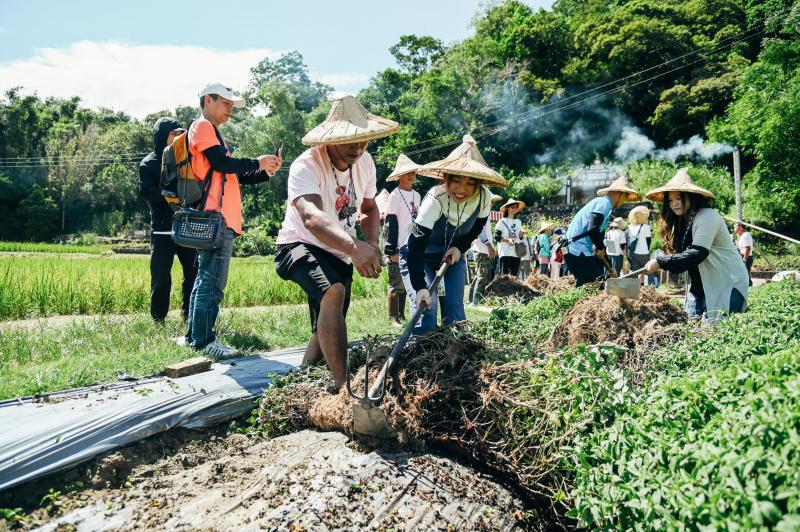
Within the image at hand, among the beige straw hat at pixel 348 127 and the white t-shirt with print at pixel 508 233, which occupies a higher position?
the beige straw hat at pixel 348 127

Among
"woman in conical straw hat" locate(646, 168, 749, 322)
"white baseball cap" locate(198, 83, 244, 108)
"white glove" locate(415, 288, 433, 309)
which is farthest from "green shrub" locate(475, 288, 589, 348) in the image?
"white baseball cap" locate(198, 83, 244, 108)

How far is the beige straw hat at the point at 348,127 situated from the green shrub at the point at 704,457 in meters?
2.20

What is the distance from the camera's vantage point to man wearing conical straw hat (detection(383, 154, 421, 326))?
6.72m

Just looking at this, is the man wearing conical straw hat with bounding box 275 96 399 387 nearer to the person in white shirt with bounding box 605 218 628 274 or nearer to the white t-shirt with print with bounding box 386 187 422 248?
the white t-shirt with print with bounding box 386 187 422 248

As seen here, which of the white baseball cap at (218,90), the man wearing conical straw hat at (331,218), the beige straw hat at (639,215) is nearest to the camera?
the man wearing conical straw hat at (331,218)

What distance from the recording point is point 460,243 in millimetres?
4434

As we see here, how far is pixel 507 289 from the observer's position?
9.96 meters

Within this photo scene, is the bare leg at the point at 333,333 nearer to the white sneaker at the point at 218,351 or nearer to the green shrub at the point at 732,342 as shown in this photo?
the white sneaker at the point at 218,351

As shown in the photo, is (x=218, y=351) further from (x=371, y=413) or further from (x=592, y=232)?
(x=592, y=232)

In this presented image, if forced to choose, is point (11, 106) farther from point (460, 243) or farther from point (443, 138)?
point (460, 243)

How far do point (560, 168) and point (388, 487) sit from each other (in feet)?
119

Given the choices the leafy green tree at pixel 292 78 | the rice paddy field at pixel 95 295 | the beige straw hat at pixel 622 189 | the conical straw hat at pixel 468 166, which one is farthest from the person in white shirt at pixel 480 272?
the leafy green tree at pixel 292 78

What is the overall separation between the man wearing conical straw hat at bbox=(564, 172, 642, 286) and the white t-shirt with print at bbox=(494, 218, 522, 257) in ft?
11.4

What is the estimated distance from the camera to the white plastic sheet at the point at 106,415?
A: 2.79 meters
